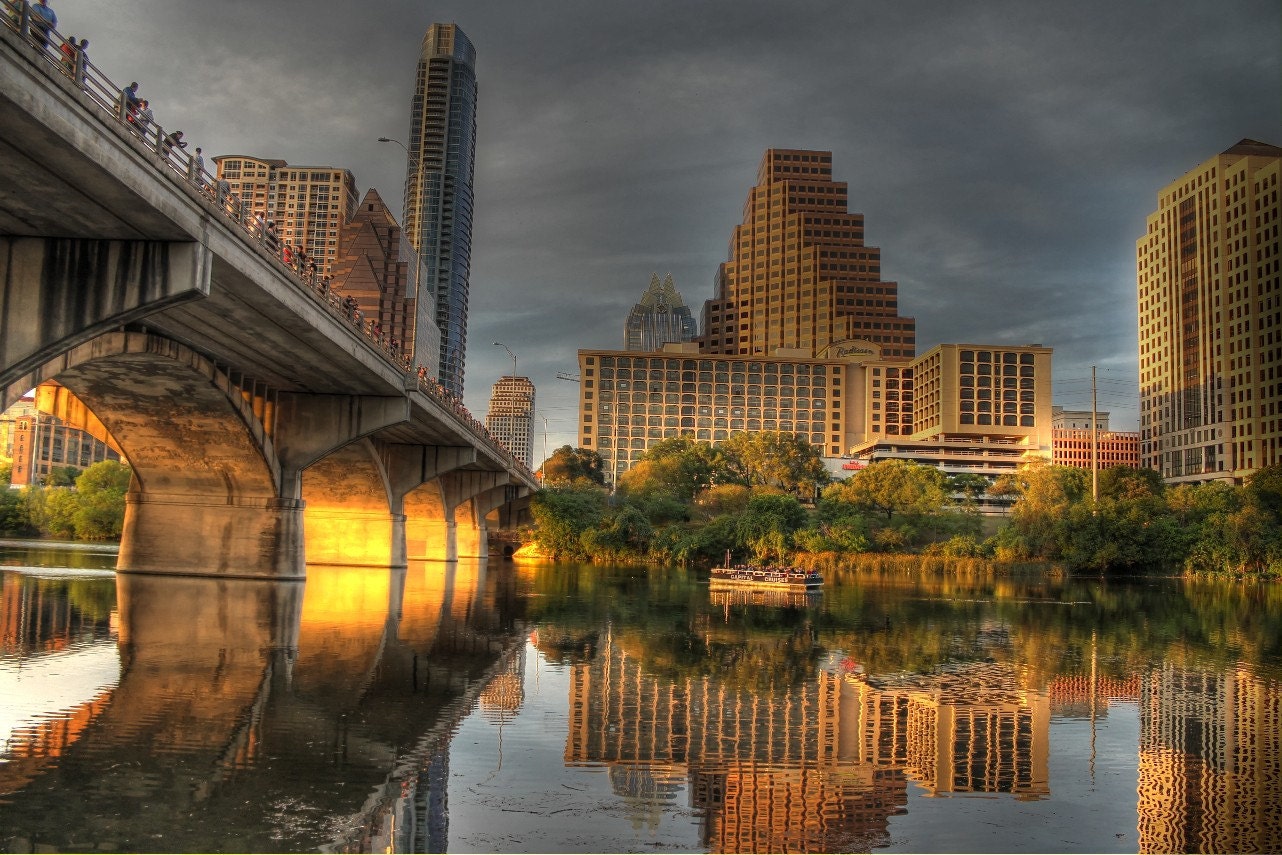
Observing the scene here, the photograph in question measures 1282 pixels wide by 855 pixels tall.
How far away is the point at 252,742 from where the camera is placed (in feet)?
45.1

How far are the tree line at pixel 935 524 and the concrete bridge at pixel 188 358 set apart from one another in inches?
765

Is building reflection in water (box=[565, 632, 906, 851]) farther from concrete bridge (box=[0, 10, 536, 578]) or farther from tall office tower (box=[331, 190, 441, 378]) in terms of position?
tall office tower (box=[331, 190, 441, 378])

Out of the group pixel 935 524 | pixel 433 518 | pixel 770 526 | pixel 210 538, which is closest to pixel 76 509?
pixel 433 518

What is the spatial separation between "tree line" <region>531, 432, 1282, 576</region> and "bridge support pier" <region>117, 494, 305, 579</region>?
37.6m

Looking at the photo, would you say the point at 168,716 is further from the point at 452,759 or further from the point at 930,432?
the point at 930,432

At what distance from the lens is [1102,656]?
27.6 meters

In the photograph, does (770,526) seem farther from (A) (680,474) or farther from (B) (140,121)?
(B) (140,121)

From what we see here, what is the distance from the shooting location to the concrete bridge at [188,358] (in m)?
18.3

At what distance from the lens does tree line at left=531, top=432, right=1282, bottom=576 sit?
8181 centimetres

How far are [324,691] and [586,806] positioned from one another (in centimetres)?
831

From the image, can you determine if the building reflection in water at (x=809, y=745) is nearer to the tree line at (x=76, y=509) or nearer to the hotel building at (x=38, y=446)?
the tree line at (x=76, y=509)

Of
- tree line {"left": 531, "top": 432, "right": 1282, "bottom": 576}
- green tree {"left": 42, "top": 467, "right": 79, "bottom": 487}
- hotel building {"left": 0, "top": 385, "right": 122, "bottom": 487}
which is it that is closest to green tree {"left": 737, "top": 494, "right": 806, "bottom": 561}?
tree line {"left": 531, "top": 432, "right": 1282, "bottom": 576}

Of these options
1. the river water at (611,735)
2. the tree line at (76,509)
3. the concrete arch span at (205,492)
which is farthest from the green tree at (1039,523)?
the tree line at (76,509)

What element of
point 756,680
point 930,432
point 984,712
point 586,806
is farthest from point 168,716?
point 930,432
